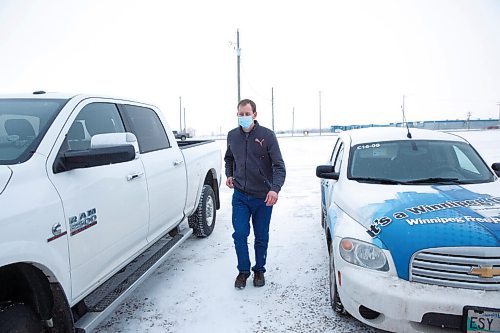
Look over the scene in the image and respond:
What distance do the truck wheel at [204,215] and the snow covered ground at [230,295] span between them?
17 cm

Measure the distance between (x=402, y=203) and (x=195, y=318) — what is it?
2009 millimetres

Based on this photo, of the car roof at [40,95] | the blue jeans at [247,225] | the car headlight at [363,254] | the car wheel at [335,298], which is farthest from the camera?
the blue jeans at [247,225]

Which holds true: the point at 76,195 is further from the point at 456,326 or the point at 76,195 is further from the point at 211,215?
the point at 211,215

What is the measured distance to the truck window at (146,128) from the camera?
12.5 ft

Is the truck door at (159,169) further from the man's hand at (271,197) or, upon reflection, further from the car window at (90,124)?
the man's hand at (271,197)

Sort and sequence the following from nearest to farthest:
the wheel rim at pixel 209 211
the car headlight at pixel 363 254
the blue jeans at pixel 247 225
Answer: the car headlight at pixel 363 254, the blue jeans at pixel 247 225, the wheel rim at pixel 209 211

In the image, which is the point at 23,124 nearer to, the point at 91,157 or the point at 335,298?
the point at 91,157

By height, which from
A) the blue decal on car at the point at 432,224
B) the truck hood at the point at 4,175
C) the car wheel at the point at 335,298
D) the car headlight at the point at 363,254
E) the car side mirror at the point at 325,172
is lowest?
the car wheel at the point at 335,298

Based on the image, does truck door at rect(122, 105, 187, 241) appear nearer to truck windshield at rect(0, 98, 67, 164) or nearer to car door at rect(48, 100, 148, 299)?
car door at rect(48, 100, 148, 299)

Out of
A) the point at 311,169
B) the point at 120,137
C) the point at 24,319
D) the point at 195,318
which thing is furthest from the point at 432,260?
the point at 311,169

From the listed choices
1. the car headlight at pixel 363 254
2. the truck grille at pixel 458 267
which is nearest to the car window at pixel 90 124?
the car headlight at pixel 363 254

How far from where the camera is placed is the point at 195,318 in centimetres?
337

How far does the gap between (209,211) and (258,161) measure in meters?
2.01

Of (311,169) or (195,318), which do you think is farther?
(311,169)
